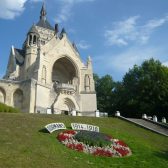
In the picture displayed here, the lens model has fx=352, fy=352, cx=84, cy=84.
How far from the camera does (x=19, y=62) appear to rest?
186 ft

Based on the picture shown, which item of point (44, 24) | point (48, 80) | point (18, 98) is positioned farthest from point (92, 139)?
point (44, 24)

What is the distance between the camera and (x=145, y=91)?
188 ft

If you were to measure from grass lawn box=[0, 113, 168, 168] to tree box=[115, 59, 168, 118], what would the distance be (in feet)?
79.2

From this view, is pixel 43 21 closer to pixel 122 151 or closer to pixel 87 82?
pixel 87 82

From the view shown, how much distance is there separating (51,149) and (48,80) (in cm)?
3191

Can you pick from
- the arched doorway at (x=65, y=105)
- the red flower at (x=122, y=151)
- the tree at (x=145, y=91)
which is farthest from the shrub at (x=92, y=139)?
the tree at (x=145, y=91)

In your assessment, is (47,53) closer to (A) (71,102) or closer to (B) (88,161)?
(A) (71,102)

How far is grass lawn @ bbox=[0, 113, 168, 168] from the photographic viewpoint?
18717mm

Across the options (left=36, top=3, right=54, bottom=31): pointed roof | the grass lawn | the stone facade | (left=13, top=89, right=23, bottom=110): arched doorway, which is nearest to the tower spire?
(left=36, top=3, right=54, bottom=31): pointed roof

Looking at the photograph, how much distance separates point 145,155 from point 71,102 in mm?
30715

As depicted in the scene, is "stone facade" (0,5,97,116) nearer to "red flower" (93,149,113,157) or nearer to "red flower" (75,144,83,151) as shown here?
"red flower" (75,144,83,151)

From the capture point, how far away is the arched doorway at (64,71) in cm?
5741

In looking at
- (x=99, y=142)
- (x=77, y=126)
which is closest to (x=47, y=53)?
(x=77, y=126)

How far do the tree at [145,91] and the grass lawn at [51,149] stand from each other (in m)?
24.2
